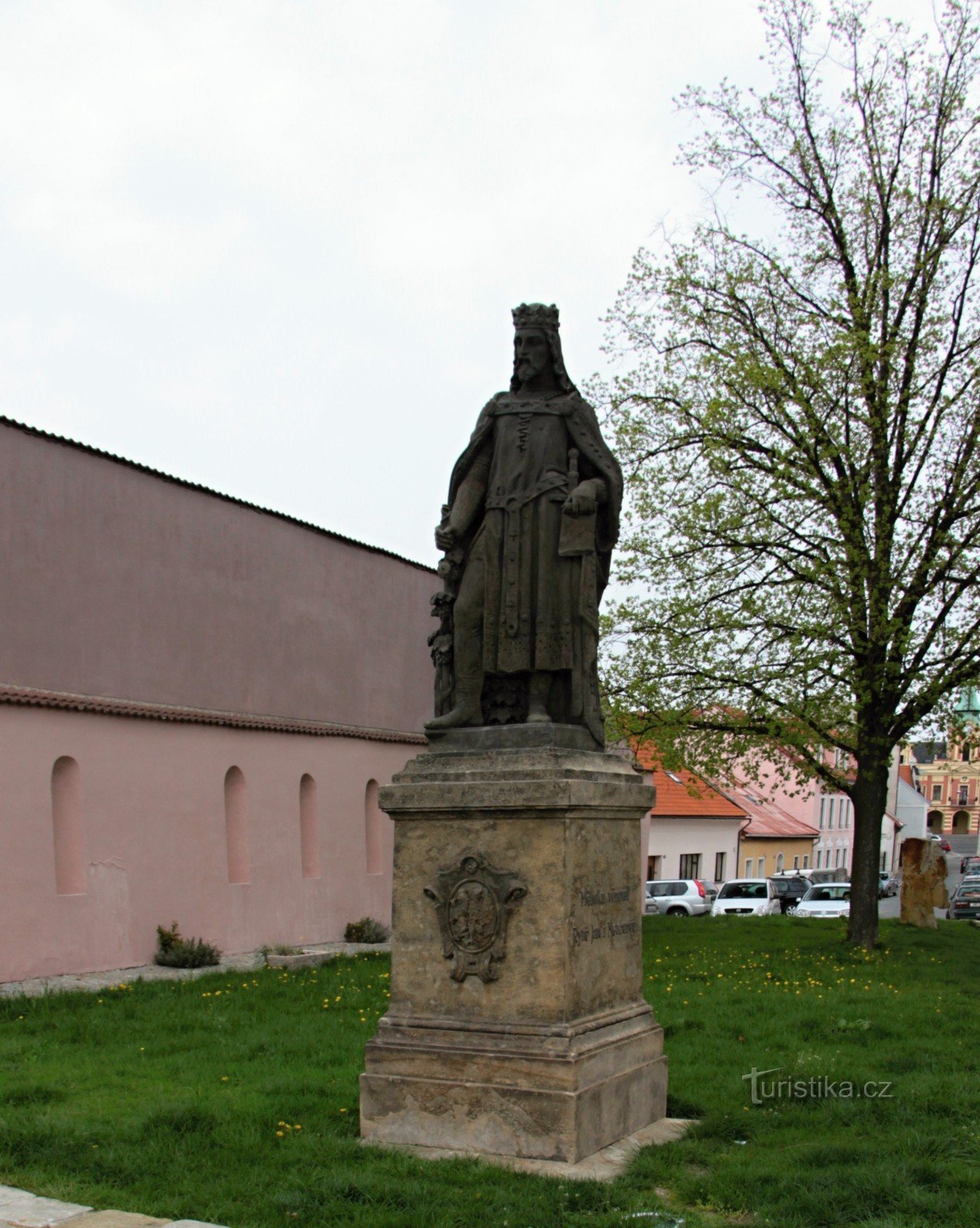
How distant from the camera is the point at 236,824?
2377 centimetres

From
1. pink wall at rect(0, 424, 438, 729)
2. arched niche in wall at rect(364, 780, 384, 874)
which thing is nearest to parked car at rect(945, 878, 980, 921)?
pink wall at rect(0, 424, 438, 729)

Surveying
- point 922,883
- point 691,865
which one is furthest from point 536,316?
point 691,865

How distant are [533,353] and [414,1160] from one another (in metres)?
4.21

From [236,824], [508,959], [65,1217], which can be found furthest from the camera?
[236,824]

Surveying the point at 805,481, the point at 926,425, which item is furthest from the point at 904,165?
the point at 805,481

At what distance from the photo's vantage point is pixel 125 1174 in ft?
21.5

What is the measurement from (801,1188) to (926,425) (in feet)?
51.9

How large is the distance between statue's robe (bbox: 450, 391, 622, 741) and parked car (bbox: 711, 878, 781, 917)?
31.3m

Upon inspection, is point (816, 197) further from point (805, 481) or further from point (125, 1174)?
point (125, 1174)

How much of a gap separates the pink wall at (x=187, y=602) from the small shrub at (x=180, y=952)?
350cm

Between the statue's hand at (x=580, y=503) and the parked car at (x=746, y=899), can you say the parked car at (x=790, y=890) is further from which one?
the statue's hand at (x=580, y=503)

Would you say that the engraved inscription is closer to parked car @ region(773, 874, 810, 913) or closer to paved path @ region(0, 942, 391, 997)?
paved path @ region(0, 942, 391, 997)

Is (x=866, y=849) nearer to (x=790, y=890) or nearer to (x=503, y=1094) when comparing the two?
(x=503, y=1094)

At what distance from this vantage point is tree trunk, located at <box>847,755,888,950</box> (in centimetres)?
2086
